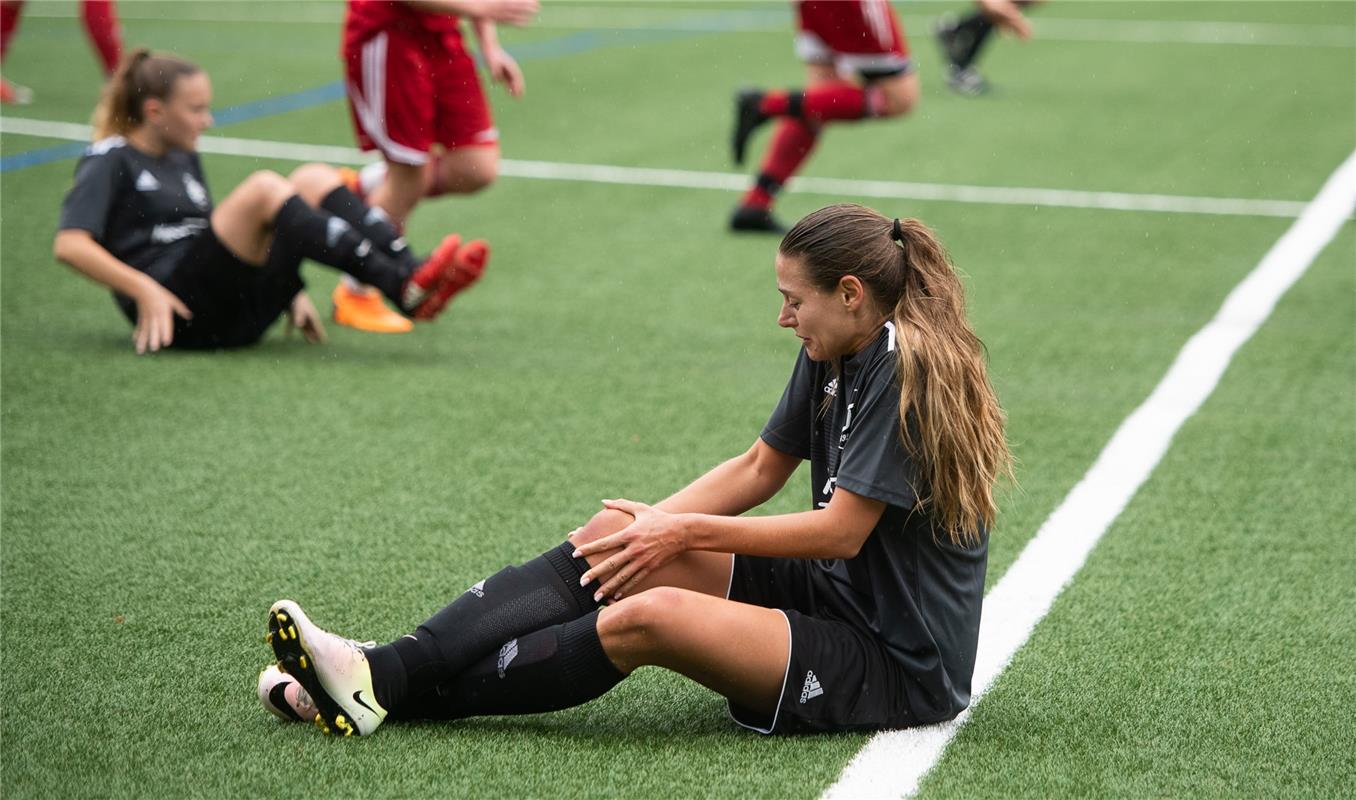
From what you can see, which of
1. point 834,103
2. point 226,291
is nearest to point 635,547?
point 226,291

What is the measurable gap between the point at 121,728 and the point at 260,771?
350mm

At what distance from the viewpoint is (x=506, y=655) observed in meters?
2.97

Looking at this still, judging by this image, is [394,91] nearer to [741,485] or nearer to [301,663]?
[741,485]

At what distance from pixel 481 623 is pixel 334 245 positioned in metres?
2.83

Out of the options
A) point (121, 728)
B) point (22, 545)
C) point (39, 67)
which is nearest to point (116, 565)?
point (22, 545)

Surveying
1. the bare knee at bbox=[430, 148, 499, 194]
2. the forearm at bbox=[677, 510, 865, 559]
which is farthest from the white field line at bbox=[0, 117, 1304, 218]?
the forearm at bbox=[677, 510, 865, 559]

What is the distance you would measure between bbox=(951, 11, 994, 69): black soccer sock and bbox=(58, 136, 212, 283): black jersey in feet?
26.8

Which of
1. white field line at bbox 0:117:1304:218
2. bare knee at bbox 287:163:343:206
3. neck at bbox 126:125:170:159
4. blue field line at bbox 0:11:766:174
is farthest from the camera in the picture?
blue field line at bbox 0:11:766:174

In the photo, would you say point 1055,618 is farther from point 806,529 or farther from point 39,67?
point 39,67

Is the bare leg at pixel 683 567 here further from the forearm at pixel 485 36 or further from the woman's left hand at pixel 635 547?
the forearm at pixel 485 36

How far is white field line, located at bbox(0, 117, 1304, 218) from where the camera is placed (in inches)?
332

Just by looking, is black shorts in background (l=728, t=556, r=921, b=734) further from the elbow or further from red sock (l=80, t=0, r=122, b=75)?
red sock (l=80, t=0, r=122, b=75)

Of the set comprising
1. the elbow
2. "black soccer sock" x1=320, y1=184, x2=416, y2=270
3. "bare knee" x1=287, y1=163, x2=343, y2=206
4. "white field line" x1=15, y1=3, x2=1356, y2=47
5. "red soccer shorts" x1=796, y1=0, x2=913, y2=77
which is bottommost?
"white field line" x1=15, y1=3, x2=1356, y2=47

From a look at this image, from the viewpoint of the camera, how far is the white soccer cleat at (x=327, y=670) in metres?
2.89
